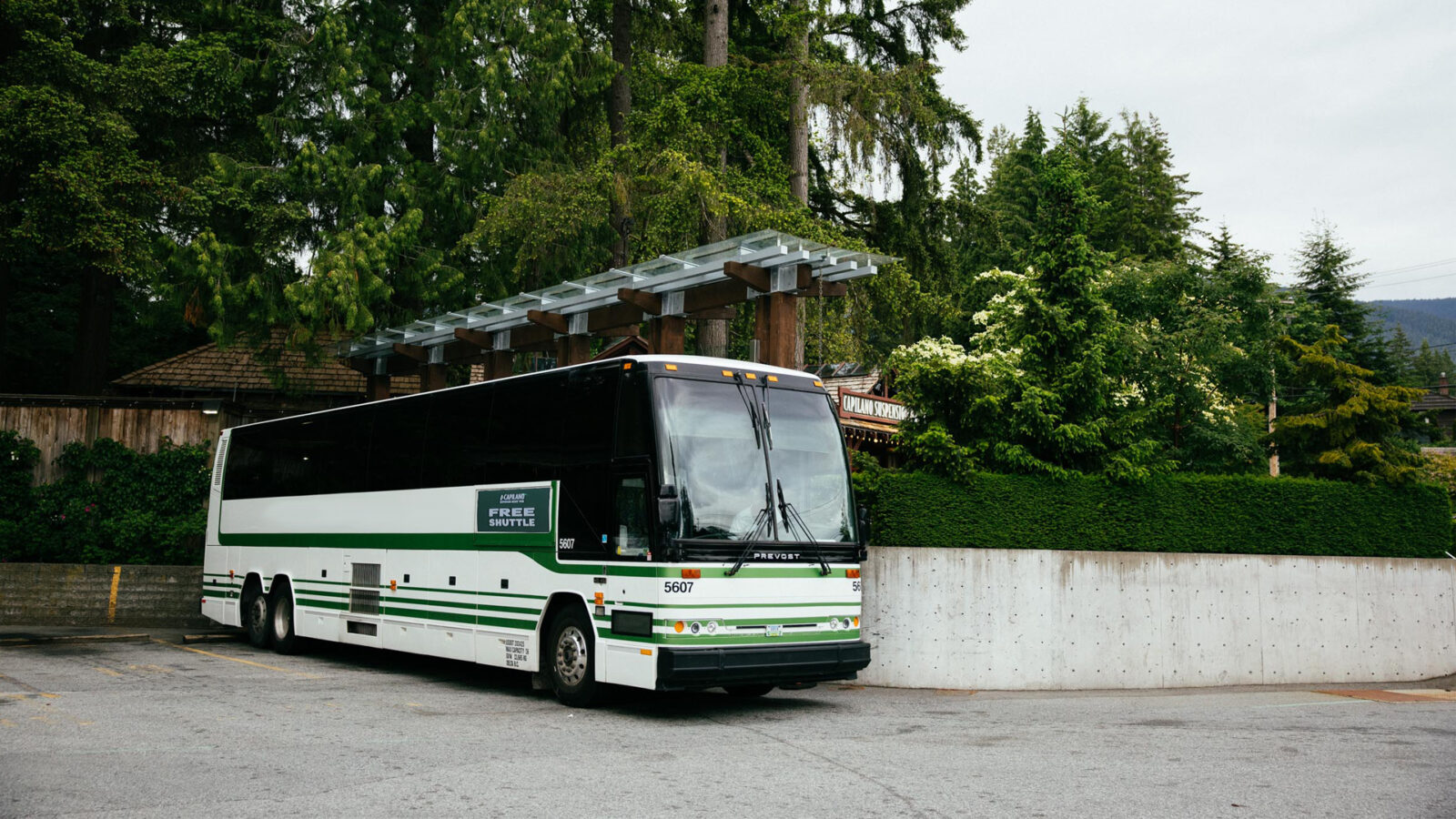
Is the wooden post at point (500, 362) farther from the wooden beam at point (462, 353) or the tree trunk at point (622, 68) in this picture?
the tree trunk at point (622, 68)

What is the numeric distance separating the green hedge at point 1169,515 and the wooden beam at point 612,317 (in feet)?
16.0

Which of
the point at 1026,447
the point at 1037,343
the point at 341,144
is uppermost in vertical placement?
the point at 341,144

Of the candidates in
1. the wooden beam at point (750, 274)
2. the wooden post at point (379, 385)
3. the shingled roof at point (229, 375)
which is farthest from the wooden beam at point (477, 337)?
the shingled roof at point (229, 375)

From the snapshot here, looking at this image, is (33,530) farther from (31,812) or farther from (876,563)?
(31,812)

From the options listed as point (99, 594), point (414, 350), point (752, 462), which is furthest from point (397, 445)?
A: point (99, 594)

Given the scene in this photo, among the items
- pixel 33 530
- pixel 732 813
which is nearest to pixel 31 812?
pixel 732 813

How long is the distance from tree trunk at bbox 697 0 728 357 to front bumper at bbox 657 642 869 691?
10.9 m

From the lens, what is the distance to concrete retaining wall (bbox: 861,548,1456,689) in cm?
1524

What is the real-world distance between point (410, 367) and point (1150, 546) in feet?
49.8

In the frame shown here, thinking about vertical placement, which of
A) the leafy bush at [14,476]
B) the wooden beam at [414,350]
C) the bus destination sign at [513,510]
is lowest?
the bus destination sign at [513,510]

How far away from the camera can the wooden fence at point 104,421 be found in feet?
75.4

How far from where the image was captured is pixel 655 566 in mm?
10758

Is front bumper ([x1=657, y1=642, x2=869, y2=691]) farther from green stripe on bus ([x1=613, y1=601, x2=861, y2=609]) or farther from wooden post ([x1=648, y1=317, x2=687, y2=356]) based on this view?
wooden post ([x1=648, y1=317, x2=687, y2=356])

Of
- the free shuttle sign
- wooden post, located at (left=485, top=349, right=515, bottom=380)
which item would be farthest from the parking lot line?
the free shuttle sign
